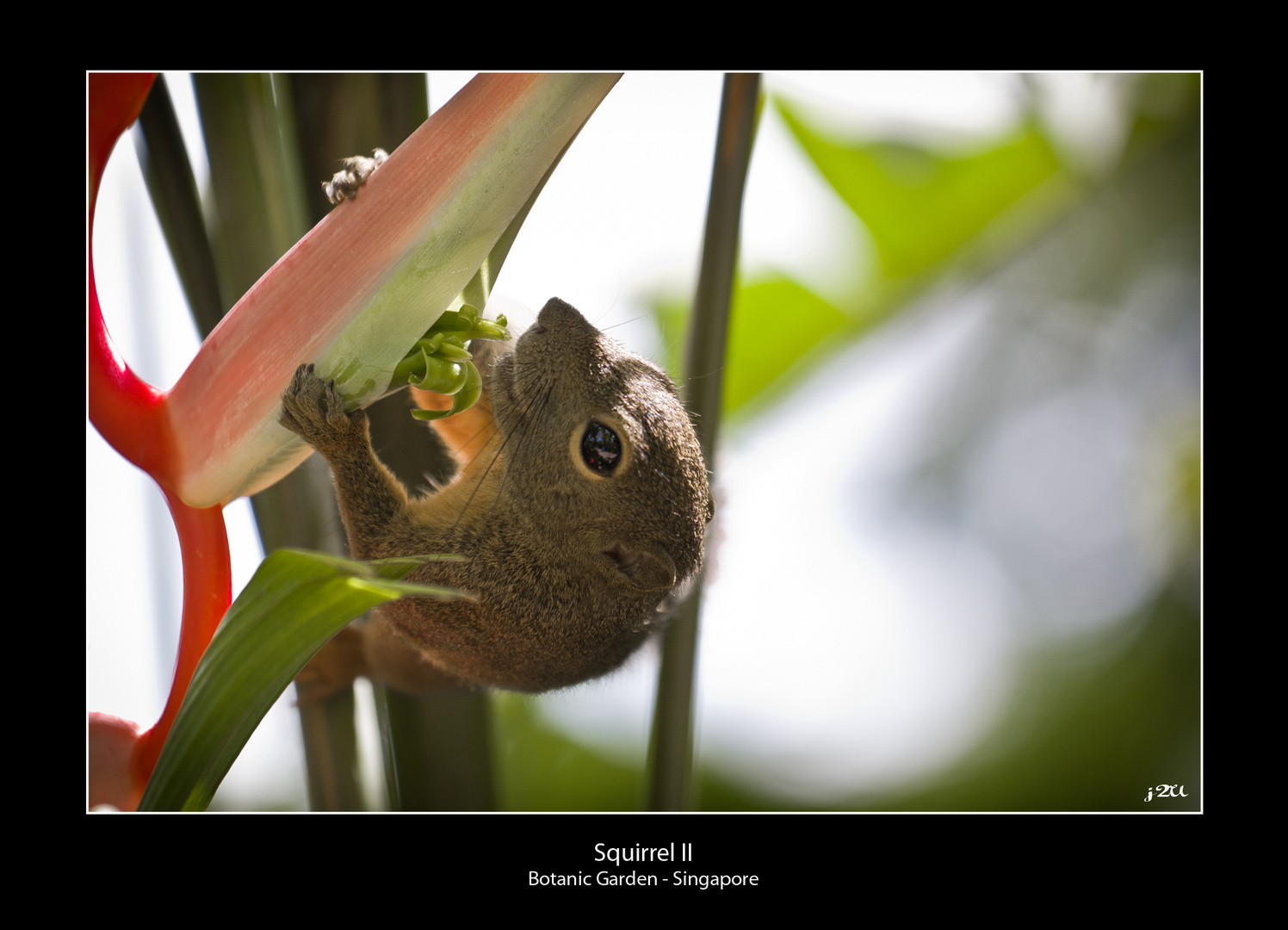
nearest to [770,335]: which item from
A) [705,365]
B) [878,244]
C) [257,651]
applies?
[878,244]

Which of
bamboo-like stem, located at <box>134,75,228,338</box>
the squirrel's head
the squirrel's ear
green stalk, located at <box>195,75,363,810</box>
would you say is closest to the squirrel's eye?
the squirrel's head

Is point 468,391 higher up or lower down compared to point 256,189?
lower down

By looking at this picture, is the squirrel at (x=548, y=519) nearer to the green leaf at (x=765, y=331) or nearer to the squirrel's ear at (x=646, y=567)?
the squirrel's ear at (x=646, y=567)

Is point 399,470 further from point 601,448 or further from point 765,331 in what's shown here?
point 765,331

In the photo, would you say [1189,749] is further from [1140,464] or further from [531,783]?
[531,783]

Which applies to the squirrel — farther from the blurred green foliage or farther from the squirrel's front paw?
the blurred green foliage
